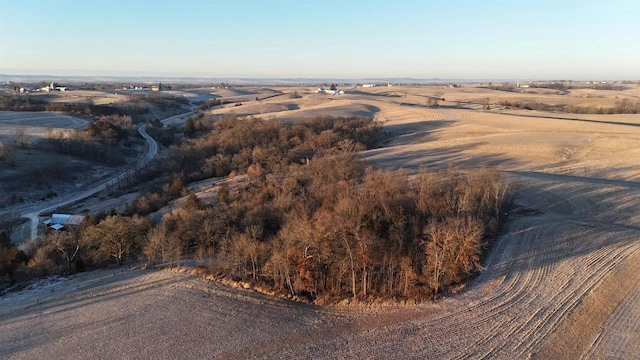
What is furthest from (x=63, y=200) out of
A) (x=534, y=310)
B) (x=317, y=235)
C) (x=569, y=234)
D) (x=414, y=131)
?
(x=414, y=131)

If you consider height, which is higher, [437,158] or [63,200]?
[437,158]

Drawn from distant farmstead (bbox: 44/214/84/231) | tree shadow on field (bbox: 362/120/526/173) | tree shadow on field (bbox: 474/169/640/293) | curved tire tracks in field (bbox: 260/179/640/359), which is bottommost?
distant farmstead (bbox: 44/214/84/231)

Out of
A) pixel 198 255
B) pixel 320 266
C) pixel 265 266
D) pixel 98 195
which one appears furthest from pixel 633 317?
pixel 98 195

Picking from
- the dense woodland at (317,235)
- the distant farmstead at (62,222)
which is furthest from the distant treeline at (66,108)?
the distant farmstead at (62,222)

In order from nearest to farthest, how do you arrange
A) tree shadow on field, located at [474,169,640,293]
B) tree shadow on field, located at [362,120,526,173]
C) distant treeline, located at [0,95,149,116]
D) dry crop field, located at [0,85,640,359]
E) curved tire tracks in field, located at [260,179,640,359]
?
curved tire tracks in field, located at [260,179,640,359] < dry crop field, located at [0,85,640,359] < tree shadow on field, located at [474,169,640,293] < tree shadow on field, located at [362,120,526,173] < distant treeline, located at [0,95,149,116]

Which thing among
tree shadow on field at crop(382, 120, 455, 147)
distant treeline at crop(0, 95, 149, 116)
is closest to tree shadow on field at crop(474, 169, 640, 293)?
tree shadow on field at crop(382, 120, 455, 147)

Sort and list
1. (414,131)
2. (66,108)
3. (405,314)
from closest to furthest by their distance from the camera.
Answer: (405,314), (414,131), (66,108)

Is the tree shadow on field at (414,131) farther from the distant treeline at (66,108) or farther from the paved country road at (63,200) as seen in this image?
the distant treeline at (66,108)

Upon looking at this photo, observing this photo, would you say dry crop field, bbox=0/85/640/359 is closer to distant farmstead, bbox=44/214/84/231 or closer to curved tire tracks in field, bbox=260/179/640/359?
curved tire tracks in field, bbox=260/179/640/359

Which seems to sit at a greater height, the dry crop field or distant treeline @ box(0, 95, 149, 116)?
distant treeline @ box(0, 95, 149, 116)

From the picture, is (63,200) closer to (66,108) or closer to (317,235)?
(317,235)
